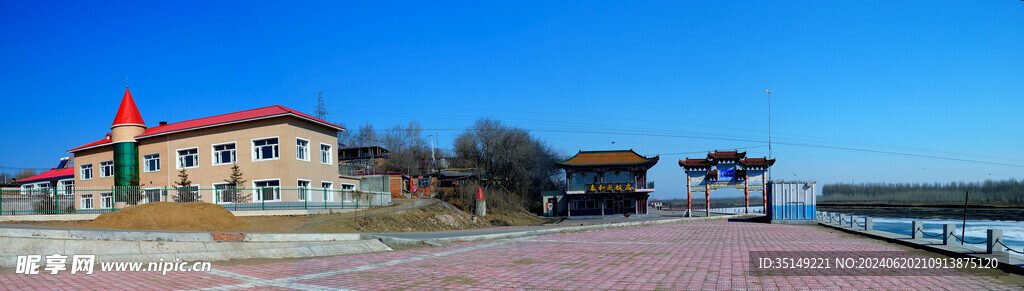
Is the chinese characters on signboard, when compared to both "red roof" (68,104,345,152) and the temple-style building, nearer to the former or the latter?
the temple-style building

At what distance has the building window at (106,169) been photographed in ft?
119

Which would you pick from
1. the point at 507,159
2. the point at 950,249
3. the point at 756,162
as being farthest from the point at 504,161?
the point at 950,249

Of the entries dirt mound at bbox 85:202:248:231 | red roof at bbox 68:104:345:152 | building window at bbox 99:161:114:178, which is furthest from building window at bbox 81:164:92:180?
dirt mound at bbox 85:202:248:231

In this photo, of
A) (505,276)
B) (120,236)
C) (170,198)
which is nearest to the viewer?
(505,276)

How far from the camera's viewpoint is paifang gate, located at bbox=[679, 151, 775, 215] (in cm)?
4703

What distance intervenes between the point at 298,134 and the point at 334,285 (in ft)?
78.1

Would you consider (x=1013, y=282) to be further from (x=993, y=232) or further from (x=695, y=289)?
(x=695, y=289)

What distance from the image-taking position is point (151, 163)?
33.8 m

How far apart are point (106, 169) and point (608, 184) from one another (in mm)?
37639

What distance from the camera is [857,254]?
12383mm

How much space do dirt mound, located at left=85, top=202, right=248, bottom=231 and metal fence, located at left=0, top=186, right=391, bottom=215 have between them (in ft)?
24.1

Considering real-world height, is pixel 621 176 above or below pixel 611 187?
above

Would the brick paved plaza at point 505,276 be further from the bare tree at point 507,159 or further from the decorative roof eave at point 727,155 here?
the bare tree at point 507,159

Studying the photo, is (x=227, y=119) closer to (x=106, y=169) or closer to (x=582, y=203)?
(x=106, y=169)
